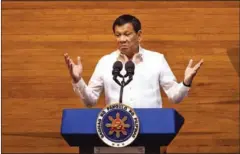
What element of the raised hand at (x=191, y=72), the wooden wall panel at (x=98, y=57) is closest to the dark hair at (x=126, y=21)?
the raised hand at (x=191, y=72)

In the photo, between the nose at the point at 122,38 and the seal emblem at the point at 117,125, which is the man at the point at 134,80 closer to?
the nose at the point at 122,38

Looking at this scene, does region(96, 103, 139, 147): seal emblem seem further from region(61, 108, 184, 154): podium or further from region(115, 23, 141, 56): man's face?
region(115, 23, 141, 56): man's face

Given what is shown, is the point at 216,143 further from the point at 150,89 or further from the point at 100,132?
the point at 100,132

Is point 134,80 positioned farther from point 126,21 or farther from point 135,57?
point 126,21

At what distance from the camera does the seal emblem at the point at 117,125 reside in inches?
93.6

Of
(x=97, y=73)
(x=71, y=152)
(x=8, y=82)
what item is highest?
(x=97, y=73)

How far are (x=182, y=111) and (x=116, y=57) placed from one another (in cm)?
103

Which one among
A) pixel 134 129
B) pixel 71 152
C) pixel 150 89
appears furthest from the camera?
pixel 71 152

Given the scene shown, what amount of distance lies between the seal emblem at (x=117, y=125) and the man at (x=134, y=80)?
35 centimetres

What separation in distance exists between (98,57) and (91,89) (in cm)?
107

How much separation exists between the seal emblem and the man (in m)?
0.35

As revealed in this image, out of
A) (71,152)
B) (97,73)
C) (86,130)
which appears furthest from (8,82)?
(86,130)

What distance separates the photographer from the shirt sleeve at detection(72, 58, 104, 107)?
273 cm

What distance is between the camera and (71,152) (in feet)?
12.6
